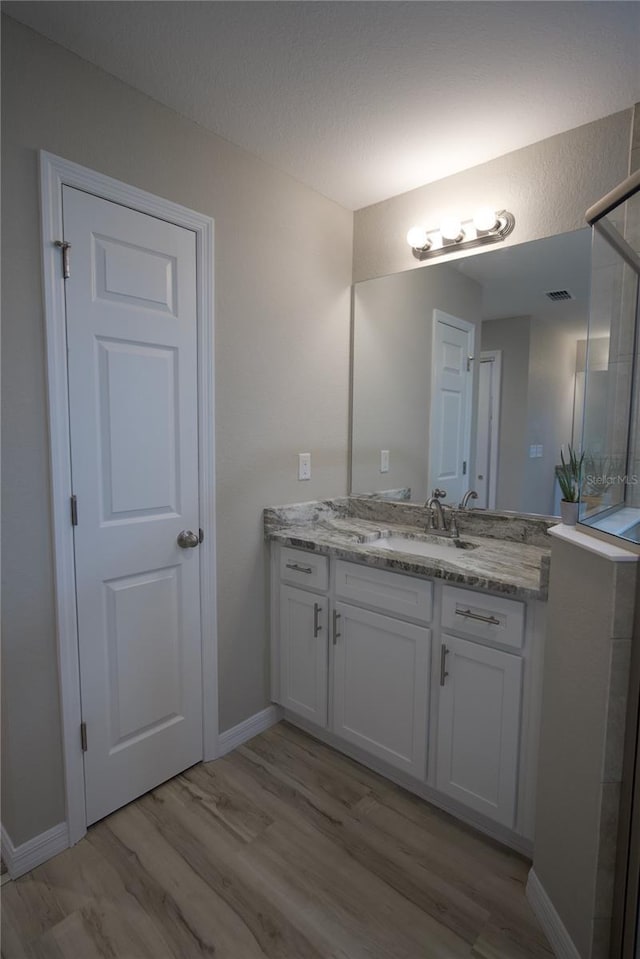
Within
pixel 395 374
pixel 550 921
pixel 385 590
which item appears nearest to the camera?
pixel 550 921

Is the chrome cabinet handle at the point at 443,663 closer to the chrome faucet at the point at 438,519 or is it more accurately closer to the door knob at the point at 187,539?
the chrome faucet at the point at 438,519

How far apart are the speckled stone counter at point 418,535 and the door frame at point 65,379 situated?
0.52 metres

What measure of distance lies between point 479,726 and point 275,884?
787mm

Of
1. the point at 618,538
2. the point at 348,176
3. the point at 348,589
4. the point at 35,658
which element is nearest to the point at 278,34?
the point at 348,176

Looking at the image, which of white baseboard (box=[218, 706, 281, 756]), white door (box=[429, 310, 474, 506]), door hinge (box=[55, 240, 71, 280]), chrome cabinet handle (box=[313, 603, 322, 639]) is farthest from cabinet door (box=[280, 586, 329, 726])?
door hinge (box=[55, 240, 71, 280])

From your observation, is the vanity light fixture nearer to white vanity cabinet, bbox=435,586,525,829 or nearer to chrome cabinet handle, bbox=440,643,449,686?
white vanity cabinet, bbox=435,586,525,829

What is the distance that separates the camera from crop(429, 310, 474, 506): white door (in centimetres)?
221

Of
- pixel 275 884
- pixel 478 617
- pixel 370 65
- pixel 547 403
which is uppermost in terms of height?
pixel 370 65

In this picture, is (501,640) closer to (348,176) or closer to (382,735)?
(382,735)

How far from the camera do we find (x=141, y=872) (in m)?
1.51

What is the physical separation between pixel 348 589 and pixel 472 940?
1.06 meters

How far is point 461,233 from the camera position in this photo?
82.1 inches

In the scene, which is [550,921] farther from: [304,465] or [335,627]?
[304,465]

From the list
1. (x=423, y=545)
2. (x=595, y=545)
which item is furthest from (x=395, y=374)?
(x=595, y=545)
